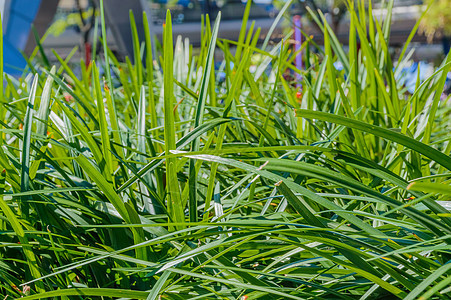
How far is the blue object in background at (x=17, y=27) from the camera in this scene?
2799mm

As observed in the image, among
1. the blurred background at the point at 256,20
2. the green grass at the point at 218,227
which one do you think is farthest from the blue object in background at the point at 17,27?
the blurred background at the point at 256,20

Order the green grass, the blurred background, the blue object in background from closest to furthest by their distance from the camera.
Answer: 1. the green grass
2. the blue object in background
3. the blurred background

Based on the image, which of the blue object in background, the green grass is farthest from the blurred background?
the green grass

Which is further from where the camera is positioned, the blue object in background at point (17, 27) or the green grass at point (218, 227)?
the blue object in background at point (17, 27)

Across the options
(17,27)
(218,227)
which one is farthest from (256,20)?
(218,227)

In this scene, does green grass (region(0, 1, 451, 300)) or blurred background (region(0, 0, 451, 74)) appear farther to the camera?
blurred background (region(0, 0, 451, 74))

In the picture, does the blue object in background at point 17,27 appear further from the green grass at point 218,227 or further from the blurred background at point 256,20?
the blurred background at point 256,20

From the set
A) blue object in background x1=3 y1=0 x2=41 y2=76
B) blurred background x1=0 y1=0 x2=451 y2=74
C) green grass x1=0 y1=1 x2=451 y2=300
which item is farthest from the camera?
blurred background x1=0 y1=0 x2=451 y2=74

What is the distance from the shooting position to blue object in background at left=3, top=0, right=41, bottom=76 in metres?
2.80

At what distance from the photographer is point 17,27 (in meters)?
3.05

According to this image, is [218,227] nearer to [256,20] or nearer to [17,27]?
[17,27]

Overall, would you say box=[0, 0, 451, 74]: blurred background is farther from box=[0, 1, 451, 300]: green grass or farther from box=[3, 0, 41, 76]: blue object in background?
box=[0, 1, 451, 300]: green grass

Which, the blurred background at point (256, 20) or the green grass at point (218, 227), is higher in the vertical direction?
the green grass at point (218, 227)

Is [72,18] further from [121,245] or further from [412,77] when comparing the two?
[121,245]
